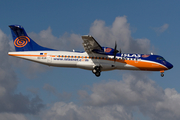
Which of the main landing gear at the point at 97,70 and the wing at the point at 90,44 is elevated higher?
the wing at the point at 90,44

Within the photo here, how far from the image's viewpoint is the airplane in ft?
93.4

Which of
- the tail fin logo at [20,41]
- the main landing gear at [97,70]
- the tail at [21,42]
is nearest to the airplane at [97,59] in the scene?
the main landing gear at [97,70]

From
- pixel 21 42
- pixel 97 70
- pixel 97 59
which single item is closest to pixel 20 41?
pixel 21 42

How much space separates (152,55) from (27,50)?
1652 centimetres

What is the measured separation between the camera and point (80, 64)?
28.5m

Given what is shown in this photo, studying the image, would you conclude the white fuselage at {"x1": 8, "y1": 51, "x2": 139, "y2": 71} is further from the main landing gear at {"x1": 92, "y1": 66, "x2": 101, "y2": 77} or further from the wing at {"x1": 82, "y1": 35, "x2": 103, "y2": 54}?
the wing at {"x1": 82, "y1": 35, "x2": 103, "y2": 54}

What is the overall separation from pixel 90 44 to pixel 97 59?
2496mm

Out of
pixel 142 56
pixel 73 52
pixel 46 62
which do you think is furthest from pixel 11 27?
pixel 142 56

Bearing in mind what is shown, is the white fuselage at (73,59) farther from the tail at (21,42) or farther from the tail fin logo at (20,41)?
the tail fin logo at (20,41)

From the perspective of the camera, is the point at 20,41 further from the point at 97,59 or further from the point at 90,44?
the point at 97,59

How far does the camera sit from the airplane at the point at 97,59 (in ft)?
93.4

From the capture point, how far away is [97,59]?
28.7 metres

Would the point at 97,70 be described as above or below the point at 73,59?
below

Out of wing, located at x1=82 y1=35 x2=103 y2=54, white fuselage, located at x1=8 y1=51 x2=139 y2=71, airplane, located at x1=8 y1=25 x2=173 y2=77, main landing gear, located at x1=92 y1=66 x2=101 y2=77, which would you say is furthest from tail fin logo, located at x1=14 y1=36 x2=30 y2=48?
main landing gear, located at x1=92 y1=66 x2=101 y2=77
